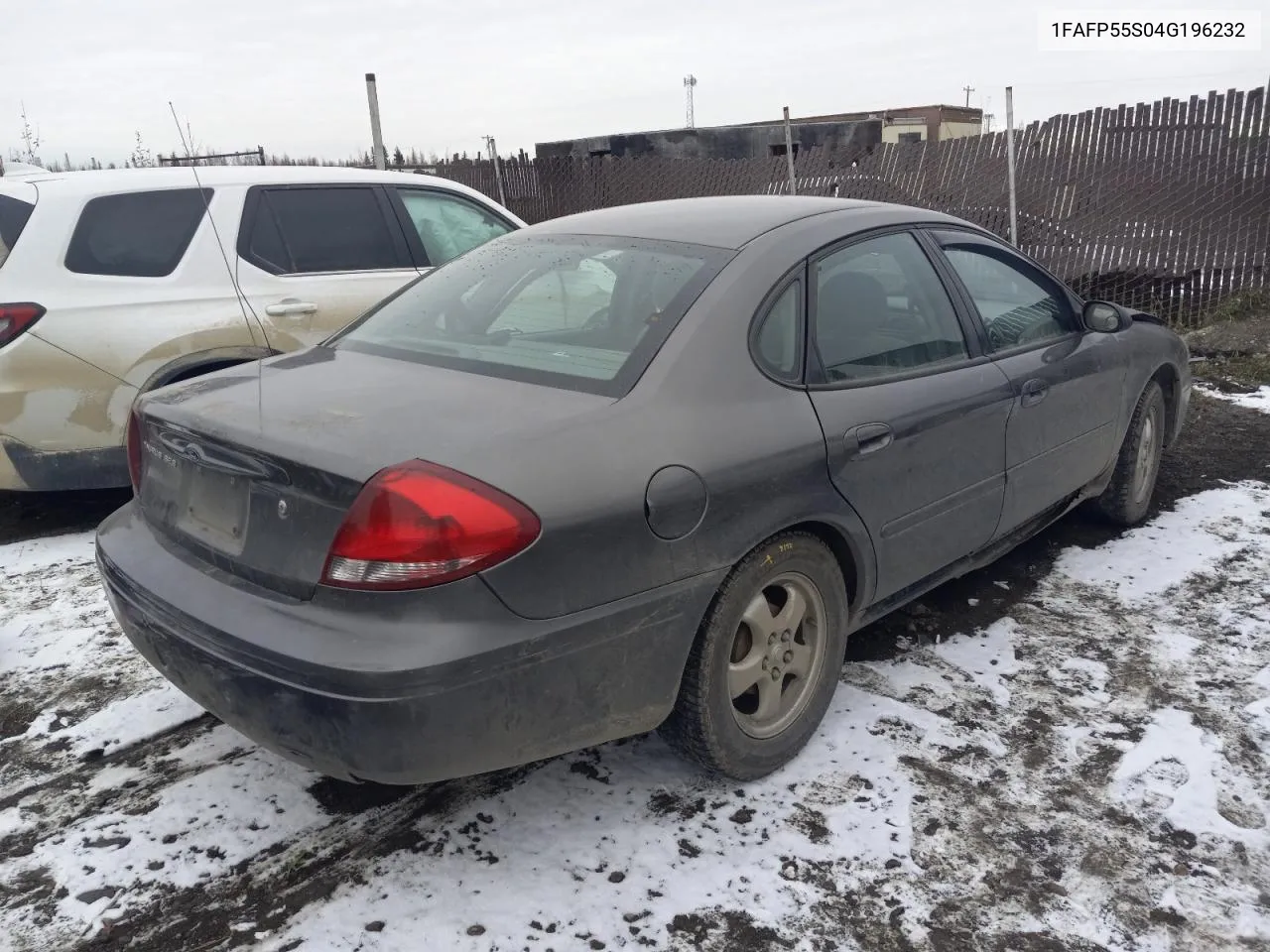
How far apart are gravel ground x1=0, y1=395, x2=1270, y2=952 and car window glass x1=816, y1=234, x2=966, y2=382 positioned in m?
1.08

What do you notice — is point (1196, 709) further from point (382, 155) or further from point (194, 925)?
point (382, 155)

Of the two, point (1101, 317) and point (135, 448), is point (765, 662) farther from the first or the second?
point (1101, 317)

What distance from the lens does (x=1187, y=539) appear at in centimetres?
446

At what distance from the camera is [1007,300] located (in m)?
3.73

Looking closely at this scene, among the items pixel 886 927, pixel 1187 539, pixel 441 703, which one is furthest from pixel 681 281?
pixel 1187 539

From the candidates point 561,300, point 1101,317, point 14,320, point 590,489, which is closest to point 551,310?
point 561,300

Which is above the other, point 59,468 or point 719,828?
point 59,468

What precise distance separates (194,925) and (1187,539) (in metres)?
4.24

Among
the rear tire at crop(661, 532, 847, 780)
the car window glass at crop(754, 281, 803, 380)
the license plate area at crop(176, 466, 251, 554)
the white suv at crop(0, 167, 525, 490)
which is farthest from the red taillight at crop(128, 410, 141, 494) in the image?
the car window glass at crop(754, 281, 803, 380)

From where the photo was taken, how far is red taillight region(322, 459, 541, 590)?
80.2 inches

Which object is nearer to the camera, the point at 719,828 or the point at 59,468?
the point at 719,828

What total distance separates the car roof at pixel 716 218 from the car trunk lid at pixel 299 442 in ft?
2.73

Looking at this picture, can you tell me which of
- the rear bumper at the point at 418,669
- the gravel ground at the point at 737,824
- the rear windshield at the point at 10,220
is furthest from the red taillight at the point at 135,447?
the rear windshield at the point at 10,220

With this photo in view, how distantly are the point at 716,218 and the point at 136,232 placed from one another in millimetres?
3065
